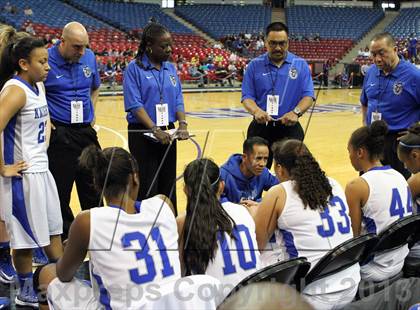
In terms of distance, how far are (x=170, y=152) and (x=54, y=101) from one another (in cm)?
81

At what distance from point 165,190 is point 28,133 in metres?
1.21

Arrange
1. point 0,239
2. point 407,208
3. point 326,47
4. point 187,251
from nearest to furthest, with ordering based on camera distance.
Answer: point 187,251, point 407,208, point 0,239, point 326,47

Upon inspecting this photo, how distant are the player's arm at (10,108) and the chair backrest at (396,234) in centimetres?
169

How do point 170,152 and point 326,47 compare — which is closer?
point 170,152

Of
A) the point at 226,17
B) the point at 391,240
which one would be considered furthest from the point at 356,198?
the point at 226,17

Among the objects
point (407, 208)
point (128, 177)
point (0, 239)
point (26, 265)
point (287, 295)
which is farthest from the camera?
point (0, 239)

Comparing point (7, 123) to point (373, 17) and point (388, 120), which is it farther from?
point (373, 17)

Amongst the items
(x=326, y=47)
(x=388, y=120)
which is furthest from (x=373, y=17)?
(x=388, y=120)

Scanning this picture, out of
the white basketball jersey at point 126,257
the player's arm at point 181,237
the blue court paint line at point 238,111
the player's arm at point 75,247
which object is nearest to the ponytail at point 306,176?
the player's arm at point 181,237

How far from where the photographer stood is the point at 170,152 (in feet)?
12.4

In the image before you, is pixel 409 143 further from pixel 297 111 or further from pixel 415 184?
pixel 297 111

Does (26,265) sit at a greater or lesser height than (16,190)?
lesser

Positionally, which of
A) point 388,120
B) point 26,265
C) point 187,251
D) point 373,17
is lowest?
point 26,265

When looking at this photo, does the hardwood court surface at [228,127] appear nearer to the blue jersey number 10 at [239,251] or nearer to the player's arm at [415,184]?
the player's arm at [415,184]
